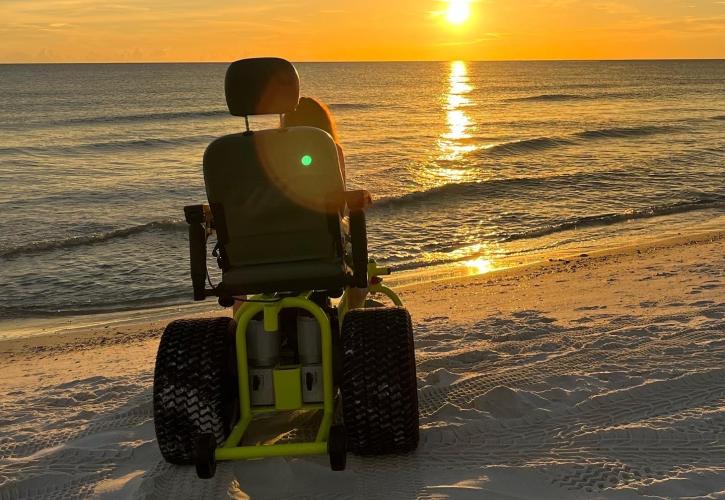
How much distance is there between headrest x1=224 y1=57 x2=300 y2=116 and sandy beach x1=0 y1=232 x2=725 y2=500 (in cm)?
201

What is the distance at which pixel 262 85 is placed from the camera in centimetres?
409

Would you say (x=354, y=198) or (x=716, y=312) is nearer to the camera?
(x=354, y=198)

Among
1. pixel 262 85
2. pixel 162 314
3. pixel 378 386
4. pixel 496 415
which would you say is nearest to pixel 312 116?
pixel 262 85

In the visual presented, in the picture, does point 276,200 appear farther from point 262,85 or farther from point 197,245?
point 262,85

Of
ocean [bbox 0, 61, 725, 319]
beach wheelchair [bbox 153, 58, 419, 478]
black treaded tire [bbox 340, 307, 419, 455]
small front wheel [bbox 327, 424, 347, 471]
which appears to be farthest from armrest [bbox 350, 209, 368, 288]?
ocean [bbox 0, 61, 725, 319]

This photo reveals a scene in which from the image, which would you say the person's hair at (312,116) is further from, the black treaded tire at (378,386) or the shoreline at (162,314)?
the shoreline at (162,314)

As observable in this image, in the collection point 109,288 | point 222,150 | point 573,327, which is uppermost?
point 222,150

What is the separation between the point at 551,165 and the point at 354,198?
2326 centimetres

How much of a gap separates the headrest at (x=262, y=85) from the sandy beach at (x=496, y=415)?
2.01 meters

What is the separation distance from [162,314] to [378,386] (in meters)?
6.67

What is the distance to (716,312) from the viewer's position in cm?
670

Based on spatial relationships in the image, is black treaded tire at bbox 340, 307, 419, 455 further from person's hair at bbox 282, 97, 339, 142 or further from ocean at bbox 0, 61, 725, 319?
ocean at bbox 0, 61, 725, 319

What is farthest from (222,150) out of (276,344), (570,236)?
(570,236)

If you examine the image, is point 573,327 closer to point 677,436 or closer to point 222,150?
point 677,436
